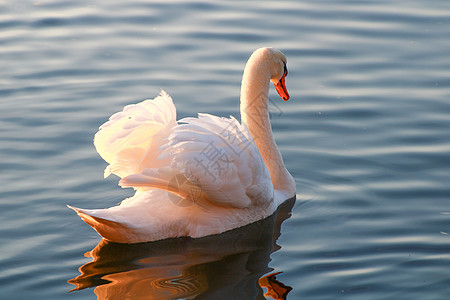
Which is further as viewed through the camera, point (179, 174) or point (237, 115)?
point (237, 115)

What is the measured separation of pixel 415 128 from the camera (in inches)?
393

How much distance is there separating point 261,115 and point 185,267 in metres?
2.11

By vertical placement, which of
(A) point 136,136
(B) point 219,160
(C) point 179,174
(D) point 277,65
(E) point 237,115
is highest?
(D) point 277,65

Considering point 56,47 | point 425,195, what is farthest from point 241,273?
point 56,47

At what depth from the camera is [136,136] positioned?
7848 mm

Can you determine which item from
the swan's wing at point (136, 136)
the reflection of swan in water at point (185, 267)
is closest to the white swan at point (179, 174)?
the swan's wing at point (136, 136)

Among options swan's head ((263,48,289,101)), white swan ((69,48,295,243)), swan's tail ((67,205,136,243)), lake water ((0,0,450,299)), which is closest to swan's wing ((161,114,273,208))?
white swan ((69,48,295,243))

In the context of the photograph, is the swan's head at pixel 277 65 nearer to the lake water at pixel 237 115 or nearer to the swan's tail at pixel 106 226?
the lake water at pixel 237 115

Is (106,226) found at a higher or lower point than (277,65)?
lower

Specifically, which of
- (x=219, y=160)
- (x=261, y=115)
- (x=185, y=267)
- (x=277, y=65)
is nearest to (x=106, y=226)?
(x=185, y=267)

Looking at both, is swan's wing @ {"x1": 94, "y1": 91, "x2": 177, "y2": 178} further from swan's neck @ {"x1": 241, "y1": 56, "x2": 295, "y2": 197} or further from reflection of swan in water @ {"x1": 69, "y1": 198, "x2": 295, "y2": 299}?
swan's neck @ {"x1": 241, "y1": 56, "x2": 295, "y2": 197}

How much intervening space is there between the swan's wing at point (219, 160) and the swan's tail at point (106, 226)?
0.70 m

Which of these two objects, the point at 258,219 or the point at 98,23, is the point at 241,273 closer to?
the point at 258,219

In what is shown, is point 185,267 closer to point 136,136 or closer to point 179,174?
point 179,174
